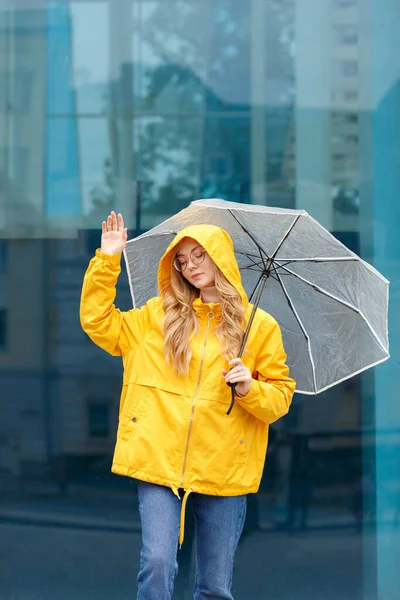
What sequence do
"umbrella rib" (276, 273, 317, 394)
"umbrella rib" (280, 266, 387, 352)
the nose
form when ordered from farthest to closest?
"umbrella rib" (276, 273, 317, 394) → "umbrella rib" (280, 266, 387, 352) → the nose

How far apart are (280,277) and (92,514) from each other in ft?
6.57

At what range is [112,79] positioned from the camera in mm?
5020

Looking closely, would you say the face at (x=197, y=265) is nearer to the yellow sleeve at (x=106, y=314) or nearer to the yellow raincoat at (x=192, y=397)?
the yellow raincoat at (x=192, y=397)

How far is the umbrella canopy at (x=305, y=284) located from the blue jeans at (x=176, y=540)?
0.71 m

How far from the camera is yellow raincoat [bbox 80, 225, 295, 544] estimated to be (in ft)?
11.2

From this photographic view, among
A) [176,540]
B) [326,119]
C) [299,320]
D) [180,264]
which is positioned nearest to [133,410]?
→ [176,540]

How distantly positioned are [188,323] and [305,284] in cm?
61

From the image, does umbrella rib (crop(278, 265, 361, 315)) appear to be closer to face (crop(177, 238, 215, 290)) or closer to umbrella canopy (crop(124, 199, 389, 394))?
umbrella canopy (crop(124, 199, 389, 394))

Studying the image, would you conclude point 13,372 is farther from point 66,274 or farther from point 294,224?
point 294,224

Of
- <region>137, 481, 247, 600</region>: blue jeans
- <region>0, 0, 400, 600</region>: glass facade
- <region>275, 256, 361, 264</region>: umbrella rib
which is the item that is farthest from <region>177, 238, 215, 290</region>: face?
<region>0, 0, 400, 600</region>: glass facade

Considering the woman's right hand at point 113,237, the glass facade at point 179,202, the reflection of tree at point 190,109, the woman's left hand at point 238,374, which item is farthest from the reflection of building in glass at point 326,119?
the woman's left hand at point 238,374

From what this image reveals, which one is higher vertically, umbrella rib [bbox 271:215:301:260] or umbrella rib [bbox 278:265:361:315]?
umbrella rib [bbox 271:215:301:260]

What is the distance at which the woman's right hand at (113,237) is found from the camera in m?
3.39

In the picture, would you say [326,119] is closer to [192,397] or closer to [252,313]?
[252,313]
